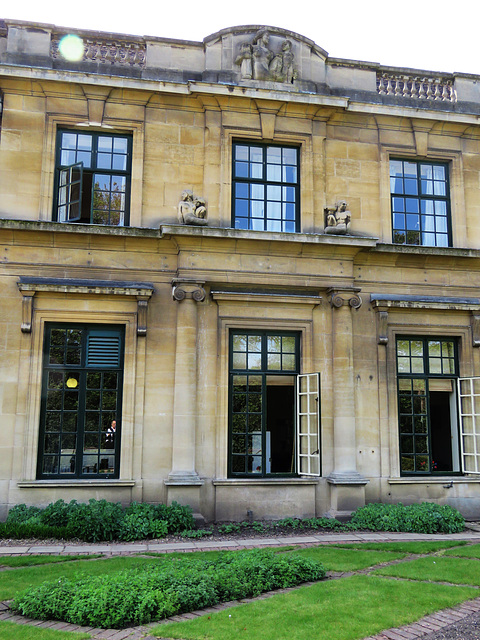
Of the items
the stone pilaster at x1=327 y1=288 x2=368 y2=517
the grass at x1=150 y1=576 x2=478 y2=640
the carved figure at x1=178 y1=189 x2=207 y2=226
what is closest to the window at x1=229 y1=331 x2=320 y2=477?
the stone pilaster at x1=327 y1=288 x2=368 y2=517

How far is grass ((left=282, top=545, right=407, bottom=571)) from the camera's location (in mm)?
8625

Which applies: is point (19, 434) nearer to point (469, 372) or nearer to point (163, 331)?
point (163, 331)

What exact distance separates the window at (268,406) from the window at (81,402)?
8.24 ft

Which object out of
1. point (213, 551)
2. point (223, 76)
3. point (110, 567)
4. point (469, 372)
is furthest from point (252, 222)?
point (110, 567)

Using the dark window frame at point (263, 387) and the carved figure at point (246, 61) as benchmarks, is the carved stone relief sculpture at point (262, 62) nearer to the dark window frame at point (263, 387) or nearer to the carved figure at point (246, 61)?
the carved figure at point (246, 61)

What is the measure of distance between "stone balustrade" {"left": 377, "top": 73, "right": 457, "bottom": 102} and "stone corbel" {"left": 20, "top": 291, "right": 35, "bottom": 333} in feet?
31.5

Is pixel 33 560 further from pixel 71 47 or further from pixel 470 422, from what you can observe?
pixel 71 47

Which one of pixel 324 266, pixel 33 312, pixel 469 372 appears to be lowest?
pixel 469 372

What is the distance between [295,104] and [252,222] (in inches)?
115

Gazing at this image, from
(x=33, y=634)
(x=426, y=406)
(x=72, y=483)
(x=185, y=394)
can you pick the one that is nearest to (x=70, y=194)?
(x=185, y=394)

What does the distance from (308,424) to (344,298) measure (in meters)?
2.94

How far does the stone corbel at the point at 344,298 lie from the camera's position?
13258 mm

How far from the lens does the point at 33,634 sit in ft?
19.2

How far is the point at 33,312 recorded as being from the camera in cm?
1229
